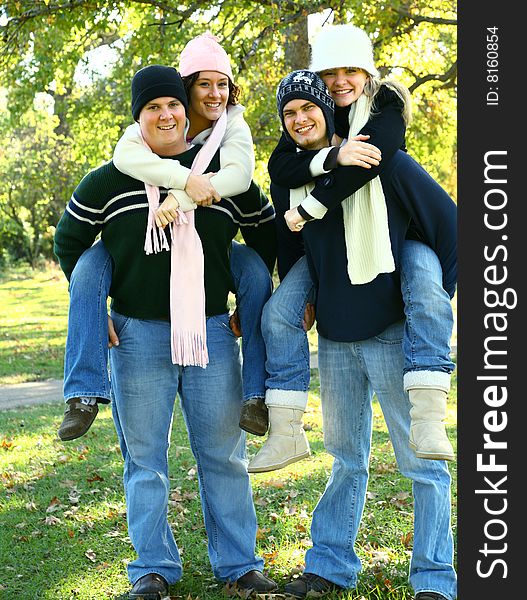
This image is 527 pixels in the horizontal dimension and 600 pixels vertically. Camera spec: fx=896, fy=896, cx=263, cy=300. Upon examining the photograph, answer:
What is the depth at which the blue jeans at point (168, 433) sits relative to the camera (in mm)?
4129

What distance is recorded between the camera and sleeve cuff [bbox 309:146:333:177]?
3758mm

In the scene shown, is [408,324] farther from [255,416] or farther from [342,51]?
[342,51]

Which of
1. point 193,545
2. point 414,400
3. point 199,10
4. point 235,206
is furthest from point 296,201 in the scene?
point 199,10

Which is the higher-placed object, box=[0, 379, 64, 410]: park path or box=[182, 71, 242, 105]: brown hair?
box=[182, 71, 242, 105]: brown hair

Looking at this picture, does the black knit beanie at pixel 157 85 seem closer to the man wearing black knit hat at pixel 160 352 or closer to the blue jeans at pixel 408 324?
the man wearing black knit hat at pixel 160 352

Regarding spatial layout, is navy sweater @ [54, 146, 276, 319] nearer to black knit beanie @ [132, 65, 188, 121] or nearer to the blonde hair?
black knit beanie @ [132, 65, 188, 121]

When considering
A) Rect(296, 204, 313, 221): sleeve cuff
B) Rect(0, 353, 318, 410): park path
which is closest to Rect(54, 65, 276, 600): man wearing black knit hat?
Rect(296, 204, 313, 221): sleeve cuff

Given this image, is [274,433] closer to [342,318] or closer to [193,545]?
[342,318]

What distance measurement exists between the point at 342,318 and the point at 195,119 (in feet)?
3.91

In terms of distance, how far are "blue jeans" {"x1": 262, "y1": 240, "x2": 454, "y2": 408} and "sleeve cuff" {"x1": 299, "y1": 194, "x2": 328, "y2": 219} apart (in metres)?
0.39

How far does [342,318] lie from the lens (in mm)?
3918

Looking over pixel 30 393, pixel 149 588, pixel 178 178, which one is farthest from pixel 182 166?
pixel 30 393

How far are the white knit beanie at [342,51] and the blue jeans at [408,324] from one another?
0.81 meters

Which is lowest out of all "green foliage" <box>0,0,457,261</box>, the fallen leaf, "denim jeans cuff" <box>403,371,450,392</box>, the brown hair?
the fallen leaf
